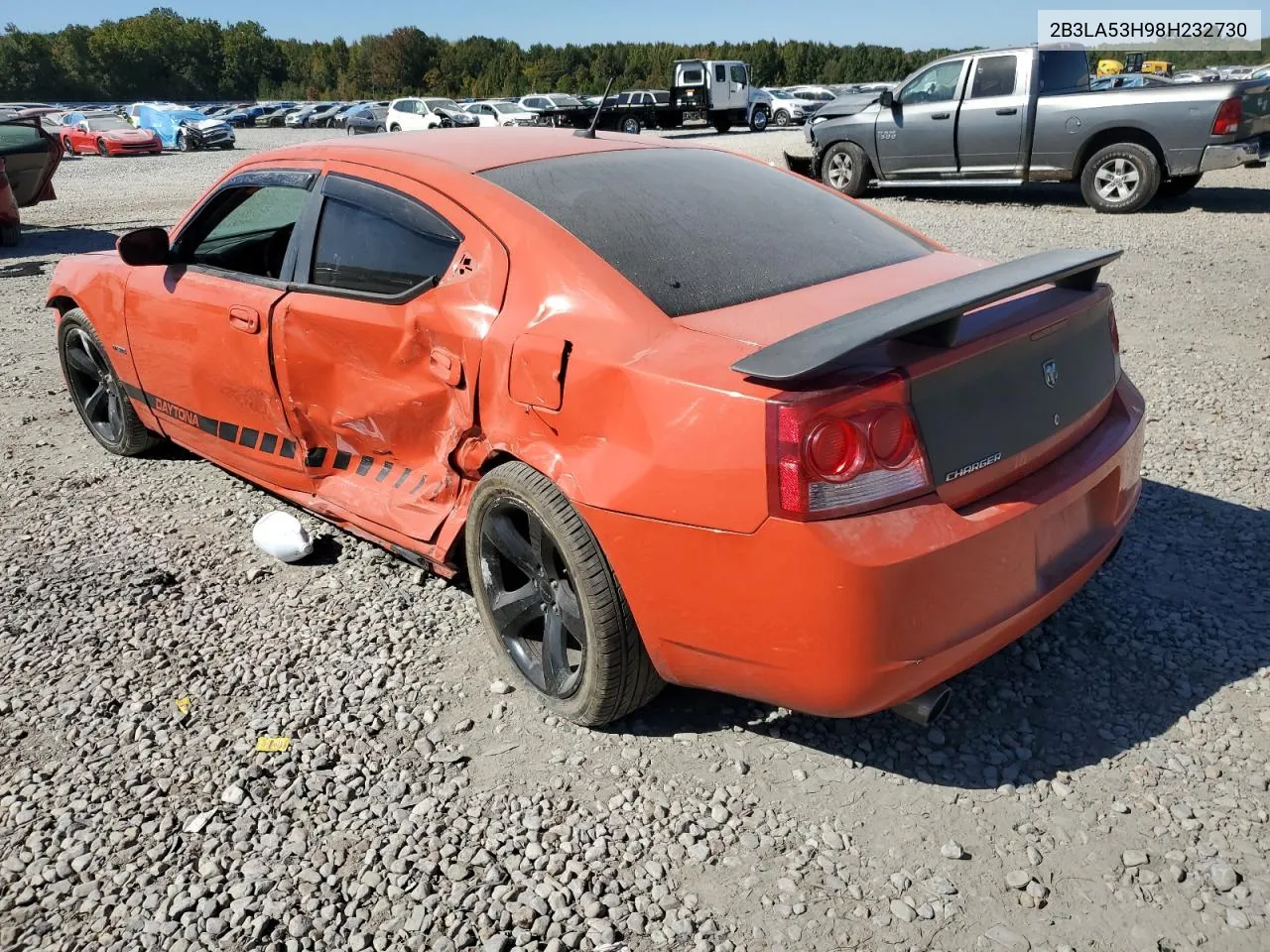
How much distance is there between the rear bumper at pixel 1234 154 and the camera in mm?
10383

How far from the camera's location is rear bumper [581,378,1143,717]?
2182 mm

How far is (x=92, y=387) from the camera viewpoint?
5246mm

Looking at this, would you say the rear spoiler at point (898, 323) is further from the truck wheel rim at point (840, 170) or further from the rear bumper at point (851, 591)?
the truck wheel rim at point (840, 170)

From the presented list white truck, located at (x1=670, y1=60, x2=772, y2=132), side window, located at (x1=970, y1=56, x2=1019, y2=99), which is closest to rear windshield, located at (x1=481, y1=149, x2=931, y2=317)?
side window, located at (x1=970, y1=56, x2=1019, y2=99)

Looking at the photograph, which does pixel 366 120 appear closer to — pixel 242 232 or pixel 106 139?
pixel 106 139

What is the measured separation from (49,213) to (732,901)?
17800mm

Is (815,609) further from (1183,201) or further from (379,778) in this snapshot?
(1183,201)

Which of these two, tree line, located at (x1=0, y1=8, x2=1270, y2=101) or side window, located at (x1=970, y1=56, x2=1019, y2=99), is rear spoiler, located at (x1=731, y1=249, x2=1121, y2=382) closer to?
side window, located at (x1=970, y1=56, x2=1019, y2=99)

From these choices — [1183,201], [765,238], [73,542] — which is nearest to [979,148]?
[1183,201]

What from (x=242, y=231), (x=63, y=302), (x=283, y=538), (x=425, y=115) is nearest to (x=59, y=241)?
(x=63, y=302)

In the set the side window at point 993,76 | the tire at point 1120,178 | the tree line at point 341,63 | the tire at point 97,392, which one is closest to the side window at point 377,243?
the tire at point 97,392

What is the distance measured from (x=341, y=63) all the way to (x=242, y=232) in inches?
3695

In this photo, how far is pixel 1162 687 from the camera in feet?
9.52

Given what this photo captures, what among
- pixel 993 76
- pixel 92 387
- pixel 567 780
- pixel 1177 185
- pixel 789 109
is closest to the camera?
pixel 567 780
